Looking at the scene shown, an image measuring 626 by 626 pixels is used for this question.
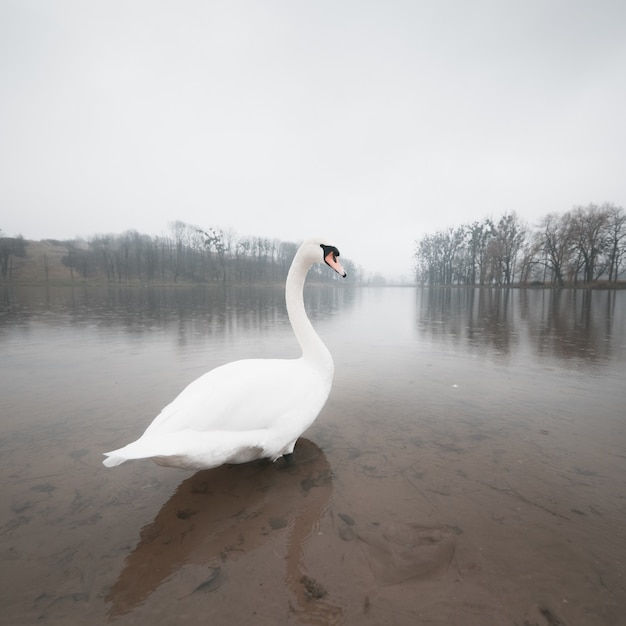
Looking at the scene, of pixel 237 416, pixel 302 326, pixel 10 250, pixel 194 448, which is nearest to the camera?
pixel 194 448

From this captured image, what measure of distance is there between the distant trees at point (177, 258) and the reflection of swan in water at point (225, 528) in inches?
2842

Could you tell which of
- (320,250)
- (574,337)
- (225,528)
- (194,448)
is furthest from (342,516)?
(574,337)

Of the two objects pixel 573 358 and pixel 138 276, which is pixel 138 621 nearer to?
pixel 573 358

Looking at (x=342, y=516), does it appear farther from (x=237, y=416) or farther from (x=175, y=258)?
(x=175, y=258)

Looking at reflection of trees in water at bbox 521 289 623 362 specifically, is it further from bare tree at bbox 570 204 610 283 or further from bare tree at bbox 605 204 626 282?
bare tree at bbox 605 204 626 282

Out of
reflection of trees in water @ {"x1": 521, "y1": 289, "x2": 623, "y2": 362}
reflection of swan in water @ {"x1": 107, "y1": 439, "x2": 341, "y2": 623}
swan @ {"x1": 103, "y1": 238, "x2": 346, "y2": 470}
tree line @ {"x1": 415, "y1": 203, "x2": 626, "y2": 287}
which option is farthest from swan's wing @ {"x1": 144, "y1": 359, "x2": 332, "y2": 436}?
tree line @ {"x1": 415, "y1": 203, "x2": 626, "y2": 287}

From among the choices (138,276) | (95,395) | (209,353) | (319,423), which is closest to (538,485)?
(319,423)

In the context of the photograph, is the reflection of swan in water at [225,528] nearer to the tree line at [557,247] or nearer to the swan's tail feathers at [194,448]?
the swan's tail feathers at [194,448]

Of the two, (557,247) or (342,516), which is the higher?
(557,247)

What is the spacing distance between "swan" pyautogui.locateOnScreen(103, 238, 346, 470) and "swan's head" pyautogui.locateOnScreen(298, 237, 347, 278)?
106cm

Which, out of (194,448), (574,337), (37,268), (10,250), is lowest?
(574,337)

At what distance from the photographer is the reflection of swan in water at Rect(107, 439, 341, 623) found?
1.64 meters

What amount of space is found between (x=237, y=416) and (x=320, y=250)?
184 centimetres

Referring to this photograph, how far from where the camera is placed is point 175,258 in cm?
8238
